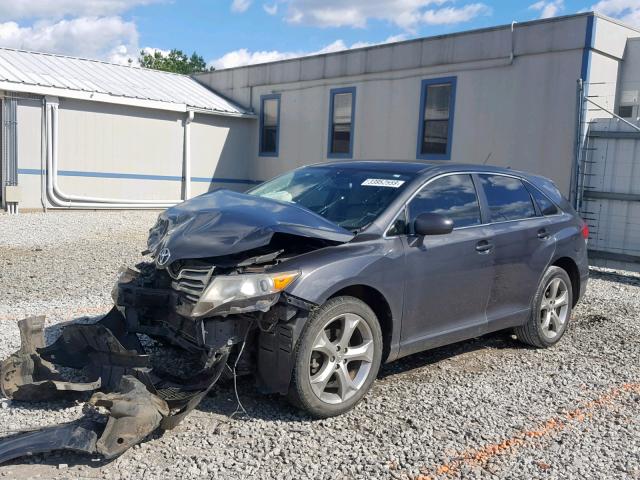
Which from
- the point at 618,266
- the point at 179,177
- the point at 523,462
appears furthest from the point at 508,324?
the point at 179,177

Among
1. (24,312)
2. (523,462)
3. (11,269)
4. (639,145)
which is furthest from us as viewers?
(639,145)

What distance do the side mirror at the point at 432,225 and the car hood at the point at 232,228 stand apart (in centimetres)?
54

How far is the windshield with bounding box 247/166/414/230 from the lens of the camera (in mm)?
4742

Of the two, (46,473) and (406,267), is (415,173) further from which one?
(46,473)

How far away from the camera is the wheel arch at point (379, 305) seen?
4359 millimetres

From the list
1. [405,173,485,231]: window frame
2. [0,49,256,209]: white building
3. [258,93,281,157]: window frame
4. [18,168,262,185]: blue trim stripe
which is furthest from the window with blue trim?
[405,173,485,231]: window frame

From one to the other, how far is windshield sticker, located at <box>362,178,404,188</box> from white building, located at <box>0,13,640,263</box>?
6.38 m

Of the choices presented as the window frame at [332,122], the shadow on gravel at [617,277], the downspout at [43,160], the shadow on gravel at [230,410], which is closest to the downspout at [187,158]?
the downspout at [43,160]

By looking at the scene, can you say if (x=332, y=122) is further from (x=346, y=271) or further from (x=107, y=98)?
(x=346, y=271)

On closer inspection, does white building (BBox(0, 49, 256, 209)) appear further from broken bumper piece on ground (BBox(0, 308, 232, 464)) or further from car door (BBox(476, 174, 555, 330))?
car door (BBox(476, 174, 555, 330))

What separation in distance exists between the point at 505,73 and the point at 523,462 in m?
10.8

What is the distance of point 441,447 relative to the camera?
→ 12.6 ft

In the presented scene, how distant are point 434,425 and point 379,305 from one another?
2.91 feet

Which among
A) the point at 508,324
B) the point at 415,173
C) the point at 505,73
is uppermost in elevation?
the point at 505,73
